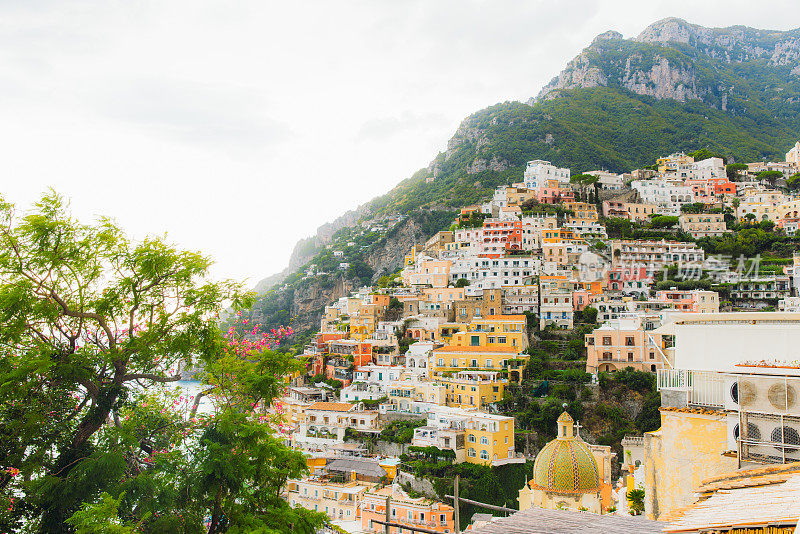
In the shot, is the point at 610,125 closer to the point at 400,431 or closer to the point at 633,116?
the point at 633,116

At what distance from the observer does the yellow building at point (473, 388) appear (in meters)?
38.3

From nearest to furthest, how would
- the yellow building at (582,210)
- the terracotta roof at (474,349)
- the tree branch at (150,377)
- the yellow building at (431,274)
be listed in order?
the tree branch at (150,377) → the terracotta roof at (474,349) → the yellow building at (431,274) → the yellow building at (582,210)

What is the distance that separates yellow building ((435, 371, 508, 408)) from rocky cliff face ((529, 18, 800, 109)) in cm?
10315

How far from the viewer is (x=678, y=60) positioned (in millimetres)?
134875

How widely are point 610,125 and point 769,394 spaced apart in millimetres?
114620

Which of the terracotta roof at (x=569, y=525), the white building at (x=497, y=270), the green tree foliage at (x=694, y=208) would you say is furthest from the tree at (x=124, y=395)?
the green tree foliage at (x=694, y=208)

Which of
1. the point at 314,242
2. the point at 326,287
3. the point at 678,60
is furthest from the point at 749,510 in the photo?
the point at 678,60

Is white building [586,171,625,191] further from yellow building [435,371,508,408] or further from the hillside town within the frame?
yellow building [435,371,508,408]

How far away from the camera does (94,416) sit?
385 inches

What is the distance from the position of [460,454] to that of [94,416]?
87.3 feet

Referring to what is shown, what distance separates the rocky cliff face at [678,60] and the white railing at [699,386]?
422ft

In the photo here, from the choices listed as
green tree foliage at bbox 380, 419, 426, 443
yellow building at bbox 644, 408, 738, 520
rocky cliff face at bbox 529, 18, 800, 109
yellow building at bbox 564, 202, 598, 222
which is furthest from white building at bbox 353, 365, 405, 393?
rocky cliff face at bbox 529, 18, 800, 109

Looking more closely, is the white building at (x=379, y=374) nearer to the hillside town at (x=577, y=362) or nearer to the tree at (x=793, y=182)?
the hillside town at (x=577, y=362)

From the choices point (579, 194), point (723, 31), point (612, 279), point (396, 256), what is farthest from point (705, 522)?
point (723, 31)
